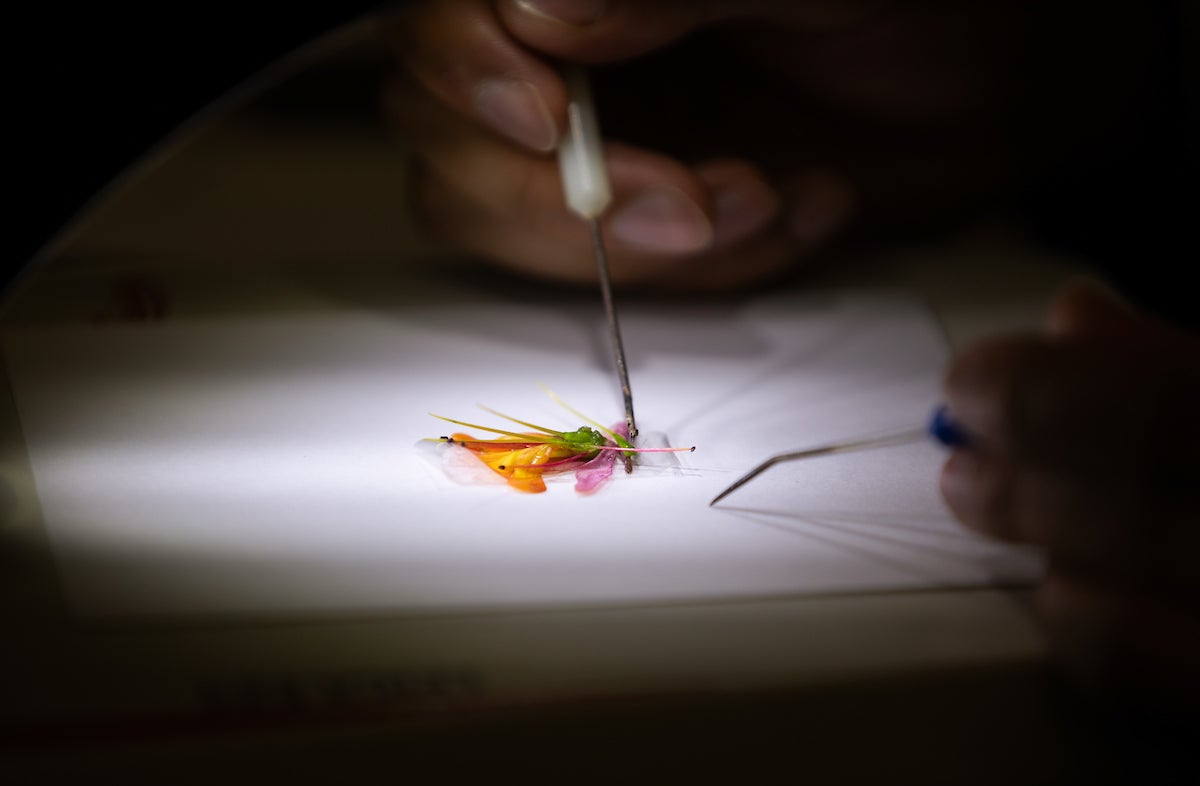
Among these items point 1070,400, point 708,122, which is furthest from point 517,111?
point 1070,400

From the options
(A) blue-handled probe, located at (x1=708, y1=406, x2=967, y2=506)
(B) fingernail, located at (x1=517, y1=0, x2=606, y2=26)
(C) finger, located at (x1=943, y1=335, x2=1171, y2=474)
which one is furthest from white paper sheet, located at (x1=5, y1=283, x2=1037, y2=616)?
(B) fingernail, located at (x1=517, y1=0, x2=606, y2=26)

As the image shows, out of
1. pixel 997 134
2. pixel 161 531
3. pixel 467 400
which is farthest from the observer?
pixel 997 134

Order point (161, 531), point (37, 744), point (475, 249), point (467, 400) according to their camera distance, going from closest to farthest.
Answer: point (37, 744)
point (161, 531)
point (467, 400)
point (475, 249)

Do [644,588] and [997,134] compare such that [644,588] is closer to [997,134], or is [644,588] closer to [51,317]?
[51,317]

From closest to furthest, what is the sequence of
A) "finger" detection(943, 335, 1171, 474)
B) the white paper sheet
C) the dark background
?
"finger" detection(943, 335, 1171, 474), the white paper sheet, the dark background

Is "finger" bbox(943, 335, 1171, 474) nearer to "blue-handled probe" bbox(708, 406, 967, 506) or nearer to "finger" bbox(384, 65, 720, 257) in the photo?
"blue-handled probe" bbox(708, 406, 967, 506)

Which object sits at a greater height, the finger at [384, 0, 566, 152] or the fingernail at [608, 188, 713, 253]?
the finger at [384, 0, 566, 152]

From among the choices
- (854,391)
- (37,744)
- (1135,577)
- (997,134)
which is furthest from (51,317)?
(997,134)

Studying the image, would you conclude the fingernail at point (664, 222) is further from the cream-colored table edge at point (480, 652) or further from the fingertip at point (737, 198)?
the cream-colored table edge at point (480, 652)
